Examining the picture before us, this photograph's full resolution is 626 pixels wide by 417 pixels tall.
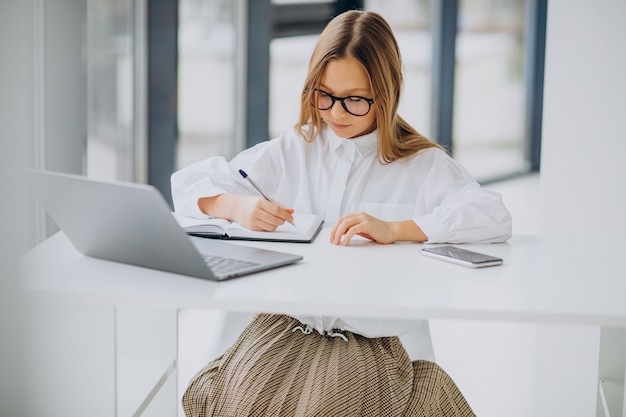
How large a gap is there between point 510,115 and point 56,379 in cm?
584

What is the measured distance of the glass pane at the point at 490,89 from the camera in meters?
6.21

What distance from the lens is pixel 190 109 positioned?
412 cm

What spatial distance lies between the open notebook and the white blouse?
11cm

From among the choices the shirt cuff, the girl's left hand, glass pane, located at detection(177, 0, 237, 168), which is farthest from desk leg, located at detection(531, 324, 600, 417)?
glass pane, located at detection(177, 0, 237, 168)

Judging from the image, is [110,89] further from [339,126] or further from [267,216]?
[267,216]

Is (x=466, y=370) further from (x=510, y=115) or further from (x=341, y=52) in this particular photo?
(x=510, y=115)

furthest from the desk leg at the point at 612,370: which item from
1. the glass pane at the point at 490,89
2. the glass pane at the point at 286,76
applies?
the glass pane at the point at 490,89

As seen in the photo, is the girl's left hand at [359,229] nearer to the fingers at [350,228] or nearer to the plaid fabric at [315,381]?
the fingers at [350,228]

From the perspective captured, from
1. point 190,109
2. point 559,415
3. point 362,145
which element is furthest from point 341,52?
point 190,109

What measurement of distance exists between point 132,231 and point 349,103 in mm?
691

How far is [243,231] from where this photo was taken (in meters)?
1.69

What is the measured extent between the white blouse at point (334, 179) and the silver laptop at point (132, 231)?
0.41 m

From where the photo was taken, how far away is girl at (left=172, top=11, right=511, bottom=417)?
1487 mm

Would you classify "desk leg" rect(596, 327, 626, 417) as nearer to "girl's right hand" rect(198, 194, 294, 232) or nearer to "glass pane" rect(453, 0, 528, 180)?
"girl's right hand" rect(198, 194, 294, 232)
